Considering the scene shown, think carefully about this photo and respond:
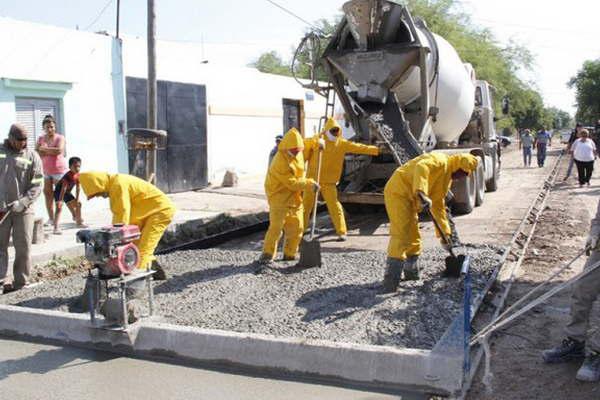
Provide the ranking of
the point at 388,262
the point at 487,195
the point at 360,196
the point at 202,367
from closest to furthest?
the point at 202,367
the point at 388,262
the point at 360,196
the point at 487,195

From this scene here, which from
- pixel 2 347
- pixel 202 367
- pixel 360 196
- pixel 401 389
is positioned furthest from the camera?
pixel 360 196

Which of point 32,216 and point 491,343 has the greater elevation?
point 32,216

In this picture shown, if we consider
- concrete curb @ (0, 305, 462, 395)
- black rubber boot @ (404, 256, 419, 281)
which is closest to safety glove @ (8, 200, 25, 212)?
concrete curb @ (0, 305, 462, 395)

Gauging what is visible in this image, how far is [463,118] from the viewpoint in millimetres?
12414

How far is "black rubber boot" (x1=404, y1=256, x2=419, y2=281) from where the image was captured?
638 centimetres

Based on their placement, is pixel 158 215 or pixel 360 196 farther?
pixel 360 196

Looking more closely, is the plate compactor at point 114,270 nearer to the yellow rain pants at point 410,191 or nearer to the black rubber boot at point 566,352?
the yellow rain pants at point 410,191

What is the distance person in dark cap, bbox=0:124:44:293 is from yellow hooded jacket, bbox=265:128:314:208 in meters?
2.62

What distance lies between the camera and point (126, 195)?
5.88 m

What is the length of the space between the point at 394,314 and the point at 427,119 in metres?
5.79

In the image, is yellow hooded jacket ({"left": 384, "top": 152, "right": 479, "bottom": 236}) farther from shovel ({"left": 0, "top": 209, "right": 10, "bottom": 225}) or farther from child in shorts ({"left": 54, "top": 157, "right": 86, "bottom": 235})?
child in shorts ({"left": 54, "top": 157, "right": 86, "bottom": 235})

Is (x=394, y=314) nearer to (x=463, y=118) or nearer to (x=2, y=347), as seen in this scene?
(x=2, y=347)

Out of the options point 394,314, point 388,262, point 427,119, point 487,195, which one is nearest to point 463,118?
point 427,119

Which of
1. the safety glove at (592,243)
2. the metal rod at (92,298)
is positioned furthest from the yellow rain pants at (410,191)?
the metal rod at (92,298)
